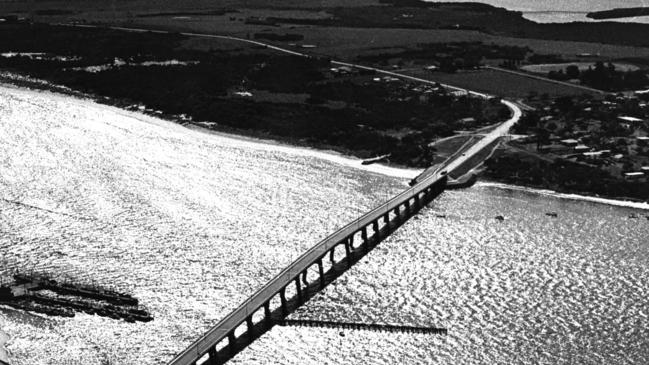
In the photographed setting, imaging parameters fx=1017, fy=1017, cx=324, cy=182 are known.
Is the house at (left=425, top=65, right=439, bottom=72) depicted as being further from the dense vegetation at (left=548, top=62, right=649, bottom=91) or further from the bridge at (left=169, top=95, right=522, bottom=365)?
the bridge at (left=169, top=95, right=522, bottom=365)

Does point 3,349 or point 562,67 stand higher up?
point 562,67

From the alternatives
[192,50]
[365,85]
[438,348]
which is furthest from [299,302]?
[192,50]

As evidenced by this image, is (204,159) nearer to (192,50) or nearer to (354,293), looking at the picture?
(354,293)

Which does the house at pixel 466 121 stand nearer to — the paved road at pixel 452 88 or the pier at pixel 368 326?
the paved road at pixel 452 88

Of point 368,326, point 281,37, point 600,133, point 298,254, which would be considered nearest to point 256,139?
point 600,133

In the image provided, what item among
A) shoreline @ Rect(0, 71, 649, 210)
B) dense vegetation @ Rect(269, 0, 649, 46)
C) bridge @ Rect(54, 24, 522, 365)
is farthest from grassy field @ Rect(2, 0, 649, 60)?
bridge @ Rect(54, 24, 522, 365)

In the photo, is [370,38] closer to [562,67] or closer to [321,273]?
[562,67]
